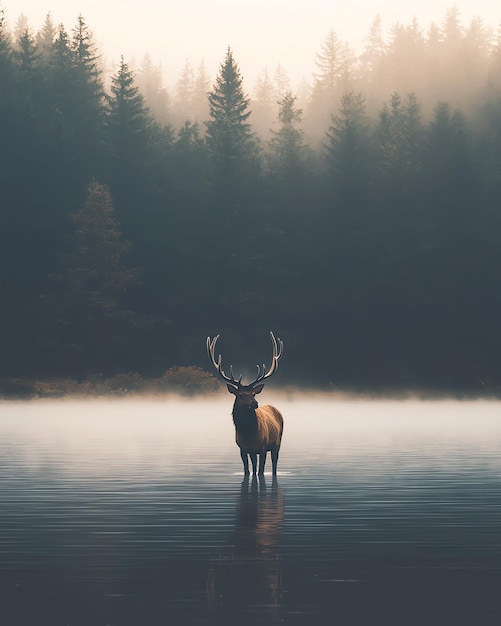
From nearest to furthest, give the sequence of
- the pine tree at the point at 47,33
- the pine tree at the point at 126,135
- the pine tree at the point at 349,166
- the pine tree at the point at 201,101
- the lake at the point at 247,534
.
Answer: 1. the lake at the point at 247,534
2. the pine tree at the point at 349,166
3. the pine tree at the point at 126,135
4. the pine tree at the point at 47,33
5. the pine tree at the point at 201,101

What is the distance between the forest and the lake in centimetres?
4696

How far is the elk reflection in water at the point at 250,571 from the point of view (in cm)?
1083

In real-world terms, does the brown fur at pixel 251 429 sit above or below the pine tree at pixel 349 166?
below

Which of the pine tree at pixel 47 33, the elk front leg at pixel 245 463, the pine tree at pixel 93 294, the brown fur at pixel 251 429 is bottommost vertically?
the elk front leg at pixel 245 463

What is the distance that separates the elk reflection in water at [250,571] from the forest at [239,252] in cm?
6048

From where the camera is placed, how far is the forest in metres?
81.8

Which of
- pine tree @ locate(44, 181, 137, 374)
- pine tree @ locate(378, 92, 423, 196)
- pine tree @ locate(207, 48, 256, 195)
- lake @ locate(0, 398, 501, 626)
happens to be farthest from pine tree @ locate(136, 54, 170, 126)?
lake @ locate(0, 398, 501, 626)

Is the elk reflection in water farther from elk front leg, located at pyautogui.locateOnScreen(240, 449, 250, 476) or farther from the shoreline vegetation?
the shoreline vegetation

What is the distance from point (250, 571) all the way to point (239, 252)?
74.2 meters

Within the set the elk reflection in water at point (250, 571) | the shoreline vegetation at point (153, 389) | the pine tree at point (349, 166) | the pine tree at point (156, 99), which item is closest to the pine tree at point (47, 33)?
the pine tree at point (156, 99)

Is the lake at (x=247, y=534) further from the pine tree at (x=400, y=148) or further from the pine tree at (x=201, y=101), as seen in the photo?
the pine tree at (x=201, y=101)

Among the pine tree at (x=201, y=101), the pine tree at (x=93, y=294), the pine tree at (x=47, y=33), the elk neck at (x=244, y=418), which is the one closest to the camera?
the elk neck at (x=244, y=418)

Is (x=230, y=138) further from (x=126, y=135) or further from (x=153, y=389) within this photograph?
(x=153, y=389)

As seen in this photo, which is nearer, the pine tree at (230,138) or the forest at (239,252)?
the forest at (239,252)
